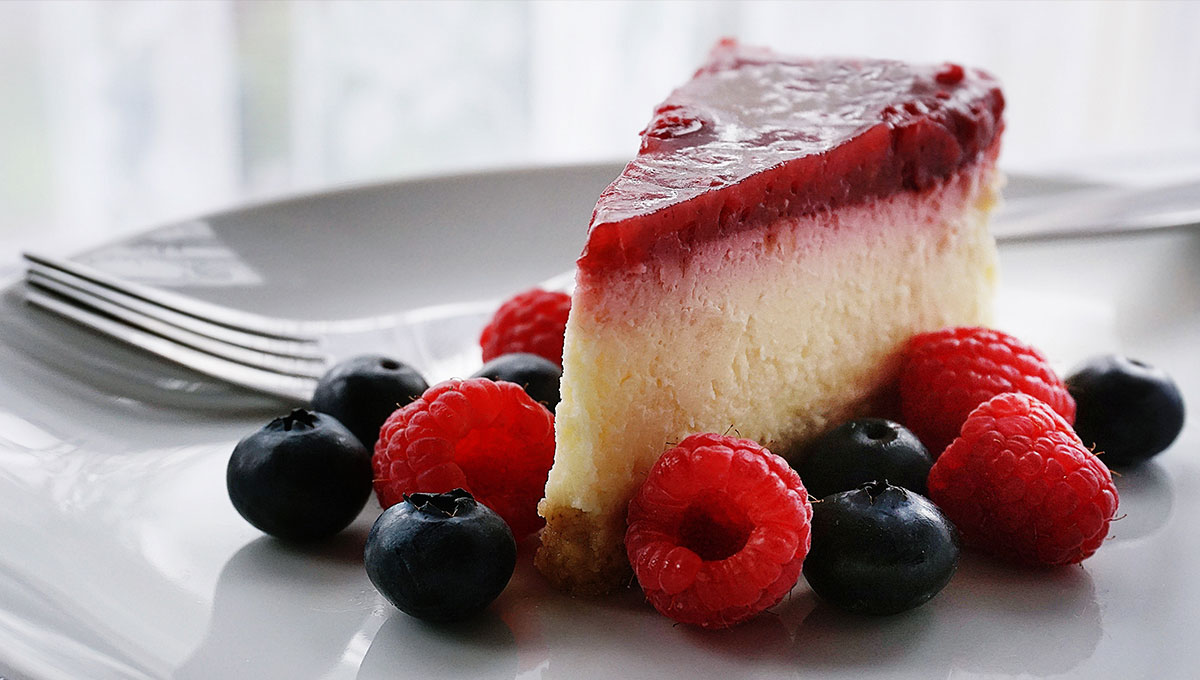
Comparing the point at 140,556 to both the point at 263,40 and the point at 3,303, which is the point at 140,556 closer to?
the point at 3,303

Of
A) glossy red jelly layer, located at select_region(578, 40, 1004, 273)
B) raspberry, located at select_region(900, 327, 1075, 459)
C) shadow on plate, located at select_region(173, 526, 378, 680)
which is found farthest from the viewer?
raspberry, located at select_region(900, 327, 1075, 459)

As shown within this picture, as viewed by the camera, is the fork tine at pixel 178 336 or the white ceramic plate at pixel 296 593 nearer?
the white ceramic plate at pixel 296 593

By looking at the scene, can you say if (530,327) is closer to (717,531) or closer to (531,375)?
(531,375)

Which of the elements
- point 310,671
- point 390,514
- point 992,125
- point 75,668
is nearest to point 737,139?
point 992,125

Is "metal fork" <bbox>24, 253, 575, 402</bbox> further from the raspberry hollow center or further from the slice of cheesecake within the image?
the raspberry hollow center

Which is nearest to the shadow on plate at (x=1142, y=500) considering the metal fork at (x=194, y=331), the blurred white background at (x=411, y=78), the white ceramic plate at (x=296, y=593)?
the white ceramic plate at (x=296, y=593)

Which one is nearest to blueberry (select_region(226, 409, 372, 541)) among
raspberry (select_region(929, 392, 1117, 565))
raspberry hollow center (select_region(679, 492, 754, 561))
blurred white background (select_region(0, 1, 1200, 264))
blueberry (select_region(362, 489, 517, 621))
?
blueberry (select_region(362, 489, 517, 621))

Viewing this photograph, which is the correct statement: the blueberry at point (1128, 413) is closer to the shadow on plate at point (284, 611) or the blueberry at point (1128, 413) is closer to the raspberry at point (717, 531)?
the raspberry at point (717, 531)

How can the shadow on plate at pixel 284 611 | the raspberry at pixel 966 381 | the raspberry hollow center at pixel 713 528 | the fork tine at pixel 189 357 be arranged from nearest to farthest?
the shadow on plate at pixel 284 611 < the raspberry hollow center at pixel 713 528 < the raspberry at pixel 966 381 < the fork tine at pixel 189 357
